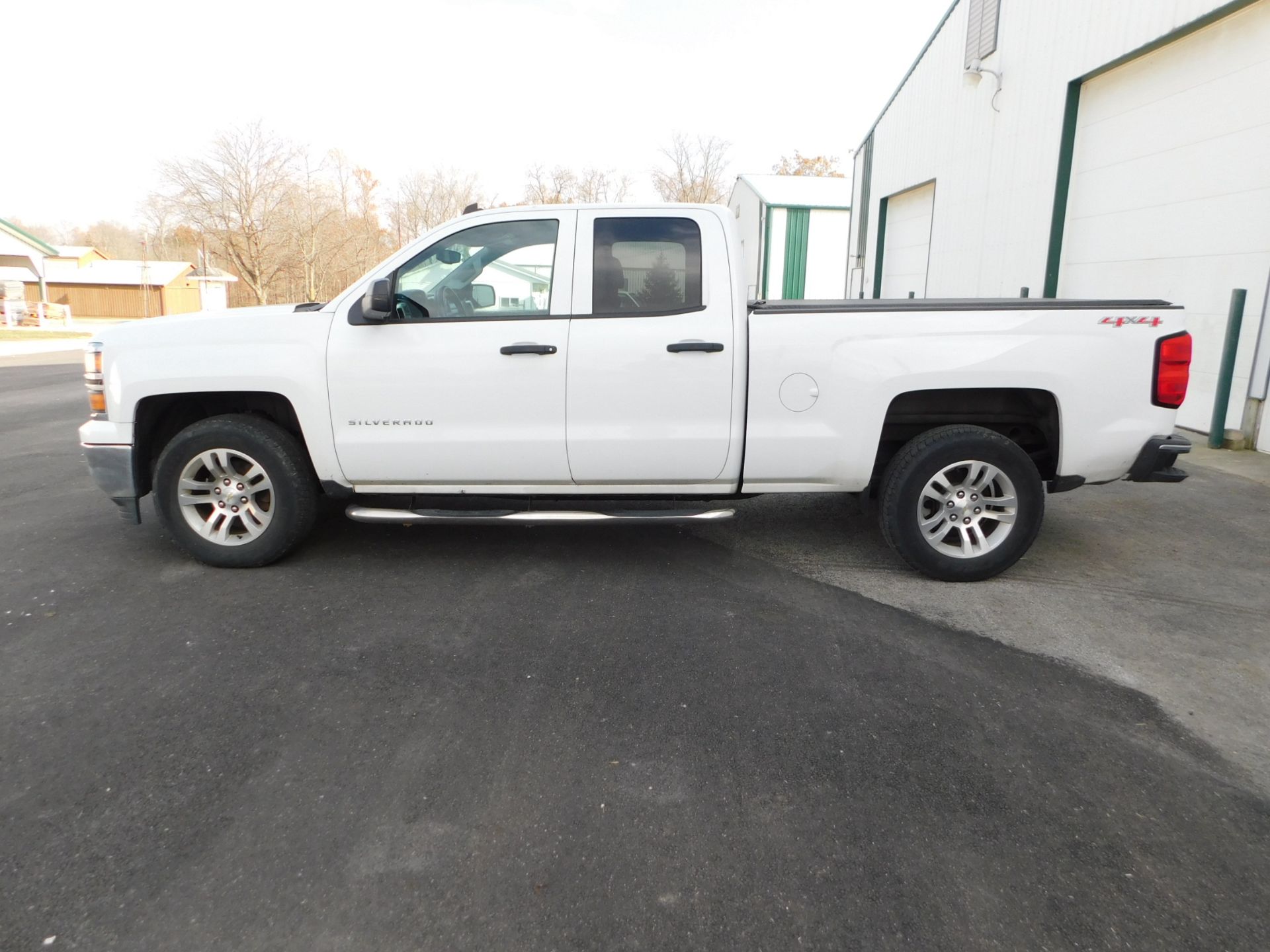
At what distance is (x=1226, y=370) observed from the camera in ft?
26.5

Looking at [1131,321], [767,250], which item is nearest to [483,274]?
[1131,321]

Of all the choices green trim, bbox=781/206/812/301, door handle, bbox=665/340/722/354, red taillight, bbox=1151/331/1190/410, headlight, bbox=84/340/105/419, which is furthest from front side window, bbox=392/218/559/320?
green trim, bbox=781/206/812/301

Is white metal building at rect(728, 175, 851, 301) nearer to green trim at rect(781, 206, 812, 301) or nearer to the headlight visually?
green trim at rect(781, 206, 812, 301)

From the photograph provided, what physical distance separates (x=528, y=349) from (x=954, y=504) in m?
2.48

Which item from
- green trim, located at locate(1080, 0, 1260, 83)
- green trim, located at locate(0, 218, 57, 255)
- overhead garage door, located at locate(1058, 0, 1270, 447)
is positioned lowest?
overhead garage door, located at locate(1058, 0, 1270, 447)

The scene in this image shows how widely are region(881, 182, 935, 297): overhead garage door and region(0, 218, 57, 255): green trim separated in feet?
135

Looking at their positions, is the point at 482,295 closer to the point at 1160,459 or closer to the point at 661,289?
the point at 661,289

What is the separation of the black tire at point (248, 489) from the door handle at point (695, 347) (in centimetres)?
219

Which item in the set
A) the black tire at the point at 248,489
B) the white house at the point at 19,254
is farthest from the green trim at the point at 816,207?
the white house at the point at 19,254

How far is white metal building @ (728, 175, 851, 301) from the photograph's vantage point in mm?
26594

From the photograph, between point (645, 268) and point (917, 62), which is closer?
point (645, 268)

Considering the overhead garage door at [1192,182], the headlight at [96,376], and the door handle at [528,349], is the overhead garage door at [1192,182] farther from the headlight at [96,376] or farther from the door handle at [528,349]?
the headlight at [96,376]

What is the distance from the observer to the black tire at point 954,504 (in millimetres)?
4594

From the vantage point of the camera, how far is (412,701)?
3.38 meters
